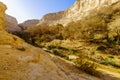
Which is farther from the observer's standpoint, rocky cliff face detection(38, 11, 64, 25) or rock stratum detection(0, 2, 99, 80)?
rocky cliff face detection(38, 11, 64, 25)

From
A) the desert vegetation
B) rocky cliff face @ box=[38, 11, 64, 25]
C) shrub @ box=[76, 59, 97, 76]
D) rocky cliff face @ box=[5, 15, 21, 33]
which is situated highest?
rocky cliff face @ box=[38, 11, 64, 25]

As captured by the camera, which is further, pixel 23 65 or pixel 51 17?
pixel 51 17

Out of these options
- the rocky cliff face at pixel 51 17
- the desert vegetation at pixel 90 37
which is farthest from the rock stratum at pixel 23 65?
the rocky cliff face at pixel 51 17

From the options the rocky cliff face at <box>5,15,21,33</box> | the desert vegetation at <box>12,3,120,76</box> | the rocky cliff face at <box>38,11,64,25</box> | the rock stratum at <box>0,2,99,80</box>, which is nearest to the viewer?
the rock stratum at <box>0,2,99,80</box>

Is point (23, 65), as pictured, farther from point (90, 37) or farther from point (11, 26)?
point (11, 26)

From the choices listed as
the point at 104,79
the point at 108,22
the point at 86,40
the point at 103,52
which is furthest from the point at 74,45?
the point at 104,79

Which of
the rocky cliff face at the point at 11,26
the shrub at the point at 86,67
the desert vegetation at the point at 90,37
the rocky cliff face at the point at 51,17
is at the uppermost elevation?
the rocky cliff face at the point at 51,17

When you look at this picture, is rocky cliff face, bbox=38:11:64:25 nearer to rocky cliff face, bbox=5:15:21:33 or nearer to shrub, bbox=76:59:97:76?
rocky cliff face, bbox=5:15:21:33

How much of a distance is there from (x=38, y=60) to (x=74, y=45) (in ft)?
80.4

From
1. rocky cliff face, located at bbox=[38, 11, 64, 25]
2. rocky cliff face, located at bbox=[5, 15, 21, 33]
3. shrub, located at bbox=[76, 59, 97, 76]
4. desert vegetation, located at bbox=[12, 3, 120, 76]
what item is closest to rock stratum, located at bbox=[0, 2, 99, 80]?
shrub, located at bbox=[76, 59, 97, 76]

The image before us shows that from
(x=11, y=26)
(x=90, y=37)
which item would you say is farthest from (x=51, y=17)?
(x=90, y=37)

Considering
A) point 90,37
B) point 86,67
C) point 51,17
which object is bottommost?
point 86,67

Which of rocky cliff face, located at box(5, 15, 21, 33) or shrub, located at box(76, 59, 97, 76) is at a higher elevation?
rocky cliff face, located at box(5, 15, 21, 33)

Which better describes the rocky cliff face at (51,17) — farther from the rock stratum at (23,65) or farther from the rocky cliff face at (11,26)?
the rock stratum at (23,65)
